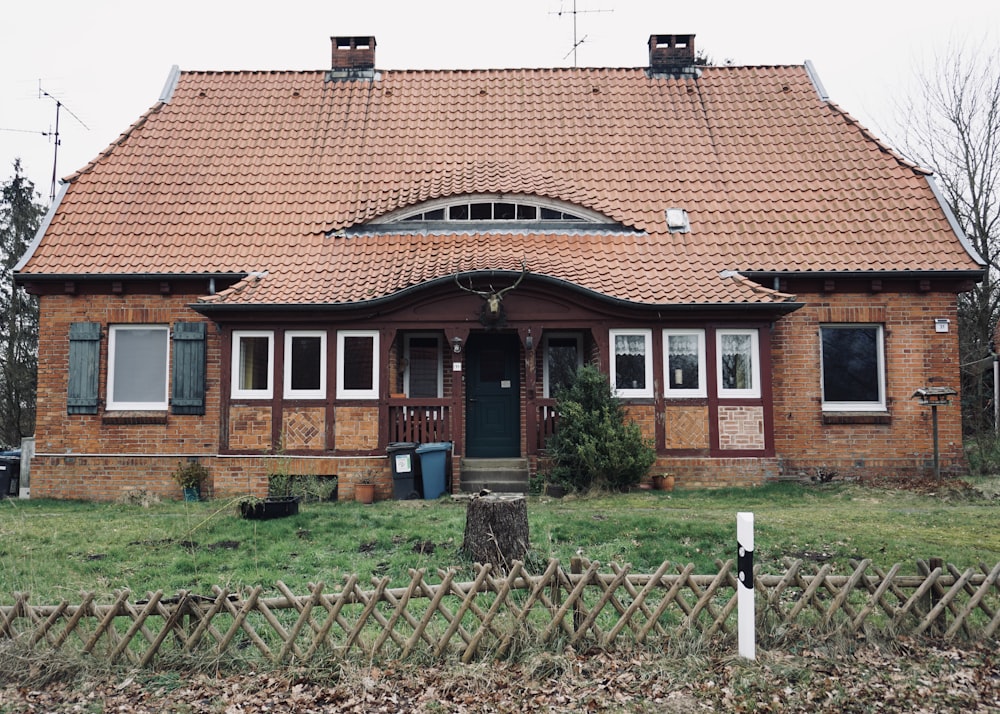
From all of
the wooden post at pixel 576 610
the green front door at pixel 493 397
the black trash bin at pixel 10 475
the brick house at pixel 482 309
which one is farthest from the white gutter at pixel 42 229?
the wooden post at pixel 576 610

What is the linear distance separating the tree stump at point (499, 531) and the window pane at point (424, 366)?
7249 millimetres

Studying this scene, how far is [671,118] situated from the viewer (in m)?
16.8

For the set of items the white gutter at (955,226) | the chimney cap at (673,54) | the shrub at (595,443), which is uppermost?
the chimney cap at (673,54)

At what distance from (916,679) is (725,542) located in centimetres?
308

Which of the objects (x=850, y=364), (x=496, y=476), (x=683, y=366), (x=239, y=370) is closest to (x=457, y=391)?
(x=496, y=476)

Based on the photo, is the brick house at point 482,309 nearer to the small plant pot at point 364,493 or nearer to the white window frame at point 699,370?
the white window frame at point 699,370

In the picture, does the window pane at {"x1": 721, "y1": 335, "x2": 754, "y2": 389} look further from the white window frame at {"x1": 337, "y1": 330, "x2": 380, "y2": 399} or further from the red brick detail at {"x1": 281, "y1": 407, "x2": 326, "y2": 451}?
the red brick detail at {"x1": 281, "y1": 407, "x2": 326, "y2": 451}

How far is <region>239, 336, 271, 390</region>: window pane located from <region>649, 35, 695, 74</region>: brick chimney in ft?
36.4

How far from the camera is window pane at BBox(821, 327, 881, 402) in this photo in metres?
13.5

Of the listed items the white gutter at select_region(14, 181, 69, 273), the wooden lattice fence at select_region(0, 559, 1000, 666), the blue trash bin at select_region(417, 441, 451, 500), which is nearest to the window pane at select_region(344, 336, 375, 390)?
the blue trash bin at select_region(417, 441, 451, 500)

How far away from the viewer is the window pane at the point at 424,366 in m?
14.3

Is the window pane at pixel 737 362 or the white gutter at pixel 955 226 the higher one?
the white gutter at pixel 955 226

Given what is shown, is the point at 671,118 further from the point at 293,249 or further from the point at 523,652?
the point at 523,652

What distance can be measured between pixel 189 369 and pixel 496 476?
5667 millimetres
